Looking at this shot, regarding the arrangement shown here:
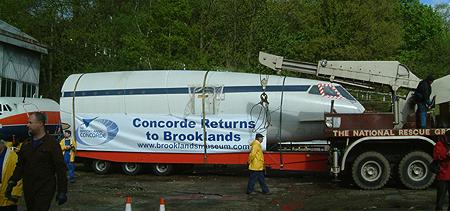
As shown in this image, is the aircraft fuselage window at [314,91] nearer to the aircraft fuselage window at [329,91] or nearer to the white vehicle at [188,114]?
the white vehicle at [188,114]

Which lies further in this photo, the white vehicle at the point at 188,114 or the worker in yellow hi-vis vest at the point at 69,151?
the white vehicle at the point at 188,114

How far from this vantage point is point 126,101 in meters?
20.3

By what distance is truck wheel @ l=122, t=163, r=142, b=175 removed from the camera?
65.8ft

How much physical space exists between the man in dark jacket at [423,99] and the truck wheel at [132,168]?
30.4 ft

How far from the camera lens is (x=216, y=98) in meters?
19.5

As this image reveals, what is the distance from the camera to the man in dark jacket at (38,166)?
23.4 ft

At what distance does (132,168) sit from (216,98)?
3.79m

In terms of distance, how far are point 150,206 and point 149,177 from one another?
21.5 ft

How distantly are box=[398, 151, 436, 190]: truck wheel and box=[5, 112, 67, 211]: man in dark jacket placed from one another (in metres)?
10.7

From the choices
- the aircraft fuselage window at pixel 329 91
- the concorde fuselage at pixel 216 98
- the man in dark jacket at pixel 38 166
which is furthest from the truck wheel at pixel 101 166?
the man in dark jacket at pixel 38 166

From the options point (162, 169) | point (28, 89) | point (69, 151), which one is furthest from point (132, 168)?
point (28, 89)

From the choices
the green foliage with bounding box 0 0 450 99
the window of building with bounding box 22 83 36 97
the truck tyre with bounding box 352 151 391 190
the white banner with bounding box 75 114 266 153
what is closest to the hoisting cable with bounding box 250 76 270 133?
the white banner with bounding box 75 114 266 153

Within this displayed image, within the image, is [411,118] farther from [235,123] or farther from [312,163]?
[235,123]

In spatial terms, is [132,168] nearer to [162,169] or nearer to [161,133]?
[162,169]
